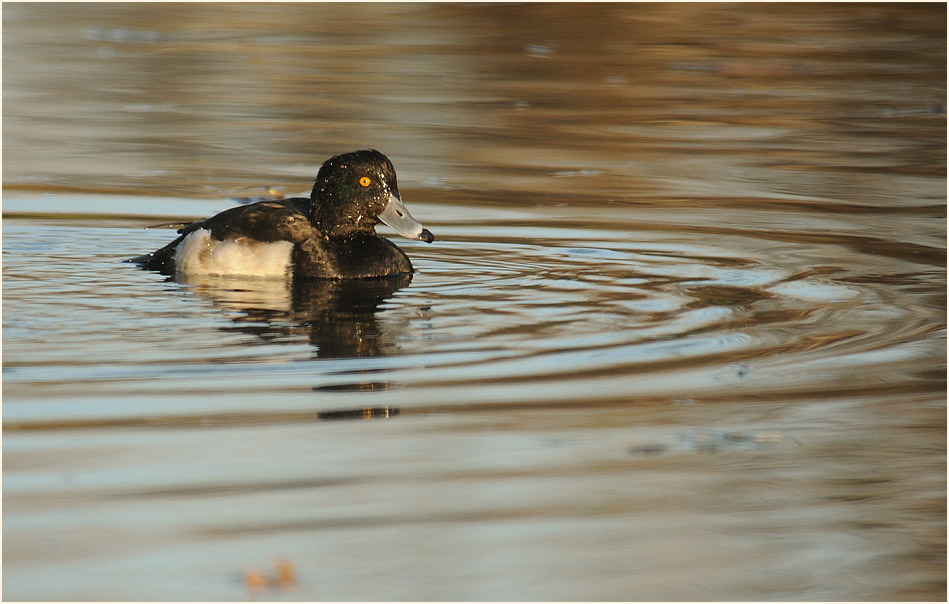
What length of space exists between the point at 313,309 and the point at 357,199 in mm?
1320

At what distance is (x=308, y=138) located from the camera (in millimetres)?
12836

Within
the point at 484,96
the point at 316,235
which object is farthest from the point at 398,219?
the point at 484,96

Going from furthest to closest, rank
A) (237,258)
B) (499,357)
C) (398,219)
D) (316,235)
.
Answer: (398,219)
(316,235)
(237,258)
(499,357)

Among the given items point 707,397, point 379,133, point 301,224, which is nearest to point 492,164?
point 379,133

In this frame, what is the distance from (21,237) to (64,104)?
555cm

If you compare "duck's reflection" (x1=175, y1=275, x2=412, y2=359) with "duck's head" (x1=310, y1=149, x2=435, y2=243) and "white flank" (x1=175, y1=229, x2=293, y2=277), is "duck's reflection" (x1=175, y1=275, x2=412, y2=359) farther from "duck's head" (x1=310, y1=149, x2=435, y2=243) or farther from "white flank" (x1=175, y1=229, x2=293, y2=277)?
"duck's head" (x1=310, y1=149, x2=435, y2=243)

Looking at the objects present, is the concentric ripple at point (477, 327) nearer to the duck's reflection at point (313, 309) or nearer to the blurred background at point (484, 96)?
the duck's reflection at point (313, 309)

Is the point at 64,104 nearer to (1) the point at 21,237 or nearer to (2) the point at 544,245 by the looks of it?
(1) the point at 21,237

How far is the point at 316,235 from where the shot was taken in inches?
338

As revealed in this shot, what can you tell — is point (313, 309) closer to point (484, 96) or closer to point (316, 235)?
point (316, 235)

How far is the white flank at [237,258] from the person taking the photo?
8391 millimetres

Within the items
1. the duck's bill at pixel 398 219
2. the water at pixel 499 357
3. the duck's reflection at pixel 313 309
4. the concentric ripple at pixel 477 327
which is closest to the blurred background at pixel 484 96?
the water at pixel 499 357

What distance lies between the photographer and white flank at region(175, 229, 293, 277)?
839cm

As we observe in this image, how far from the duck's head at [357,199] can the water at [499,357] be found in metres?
0.38
